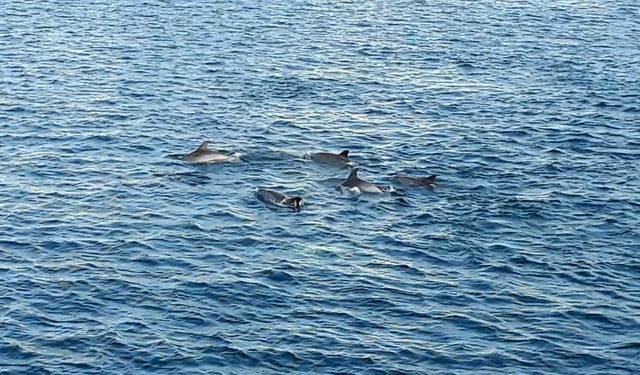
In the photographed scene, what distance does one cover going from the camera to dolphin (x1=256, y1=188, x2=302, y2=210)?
47.2 meters

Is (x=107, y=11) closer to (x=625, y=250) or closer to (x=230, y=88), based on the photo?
(x=230, y=88)

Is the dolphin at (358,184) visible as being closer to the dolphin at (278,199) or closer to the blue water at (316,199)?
the blue water at (316,199)

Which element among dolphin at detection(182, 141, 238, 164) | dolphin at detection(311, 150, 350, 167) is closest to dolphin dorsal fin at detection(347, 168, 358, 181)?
dolphin at detection(311, 150, 350, 167)

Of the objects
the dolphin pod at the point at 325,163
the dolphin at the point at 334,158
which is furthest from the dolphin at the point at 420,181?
the dolphin at the point at 334,158

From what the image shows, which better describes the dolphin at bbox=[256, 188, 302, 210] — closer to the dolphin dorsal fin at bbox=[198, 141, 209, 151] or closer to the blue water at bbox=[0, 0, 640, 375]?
the blue water at bbox=[0, 0, 640, 375]

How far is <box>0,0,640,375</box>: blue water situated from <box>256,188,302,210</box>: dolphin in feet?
2.23

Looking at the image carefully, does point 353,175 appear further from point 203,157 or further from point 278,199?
point 203,157

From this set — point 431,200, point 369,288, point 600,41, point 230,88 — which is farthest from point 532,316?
point 600,41

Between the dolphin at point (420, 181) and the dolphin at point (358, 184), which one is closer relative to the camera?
the dolphin at point (358, 184)

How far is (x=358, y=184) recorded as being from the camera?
4856 centimetres

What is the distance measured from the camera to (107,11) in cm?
7938

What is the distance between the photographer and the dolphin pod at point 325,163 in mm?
47500

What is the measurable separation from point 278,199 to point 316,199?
1.72 meters

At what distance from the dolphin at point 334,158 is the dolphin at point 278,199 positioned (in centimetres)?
463
